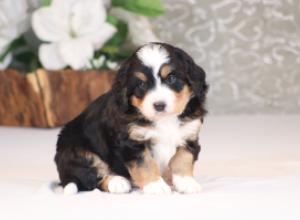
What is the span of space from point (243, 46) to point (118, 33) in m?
0.81

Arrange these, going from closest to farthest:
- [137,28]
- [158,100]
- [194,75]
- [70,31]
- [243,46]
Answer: [158,100] → [194,75] → [70,31] → [137,28] → [243,46]

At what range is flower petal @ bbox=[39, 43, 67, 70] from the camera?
144 inches

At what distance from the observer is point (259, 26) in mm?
4273

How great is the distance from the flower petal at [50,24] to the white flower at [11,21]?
0.45 ft

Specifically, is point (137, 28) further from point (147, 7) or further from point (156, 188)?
point (156, 188)

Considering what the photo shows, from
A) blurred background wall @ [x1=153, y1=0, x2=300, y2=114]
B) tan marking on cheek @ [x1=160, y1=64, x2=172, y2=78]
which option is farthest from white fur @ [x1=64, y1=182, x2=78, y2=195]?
blurred background wall @ [x1=153, y1=0, x2=300, y2=114]

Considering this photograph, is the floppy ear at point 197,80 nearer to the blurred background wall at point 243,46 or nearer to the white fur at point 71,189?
the white fur at point 71,189

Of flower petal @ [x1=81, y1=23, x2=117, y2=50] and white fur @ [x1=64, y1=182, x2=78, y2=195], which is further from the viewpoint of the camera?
flower petal @ [x1=81, y1=23, x2=117, y2=50]

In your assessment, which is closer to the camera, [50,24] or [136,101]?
[136,101]

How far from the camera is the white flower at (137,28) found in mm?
4008

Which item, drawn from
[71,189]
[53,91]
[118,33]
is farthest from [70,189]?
[118,33]

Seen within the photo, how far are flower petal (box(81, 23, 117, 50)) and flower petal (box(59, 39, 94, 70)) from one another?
39 mm

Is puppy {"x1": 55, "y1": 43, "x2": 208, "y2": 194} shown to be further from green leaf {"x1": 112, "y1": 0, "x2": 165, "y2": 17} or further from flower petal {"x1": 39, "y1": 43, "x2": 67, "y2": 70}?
green leaf {"x1": 112, "y1": 0, "x2": 165, "y2": 17}

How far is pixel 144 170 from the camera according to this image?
178cm
